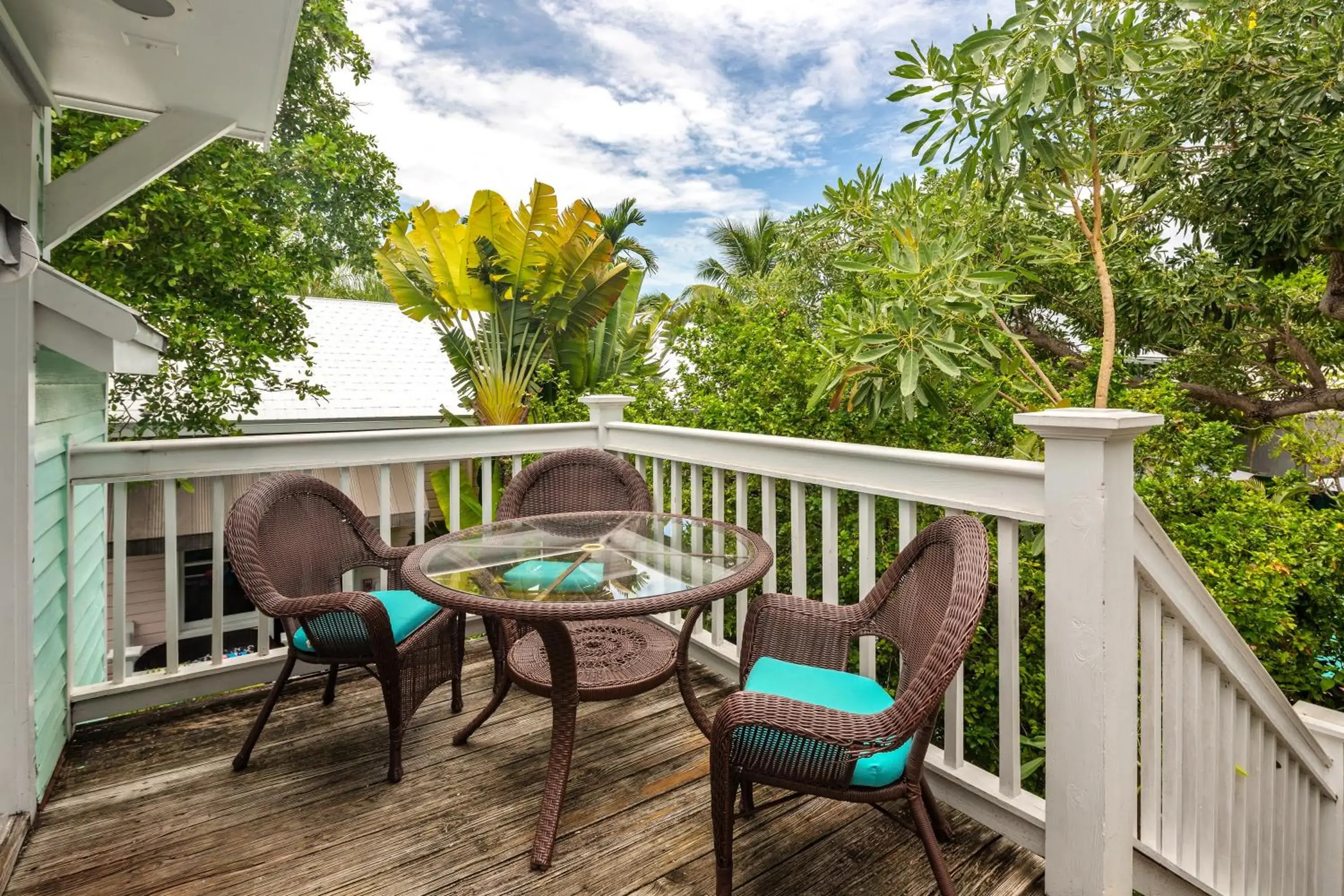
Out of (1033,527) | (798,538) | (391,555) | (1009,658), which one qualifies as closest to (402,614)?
(391,555)

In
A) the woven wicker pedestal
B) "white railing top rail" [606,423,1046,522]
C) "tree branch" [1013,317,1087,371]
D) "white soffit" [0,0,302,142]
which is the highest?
"white soffit" [0,0,302,142]

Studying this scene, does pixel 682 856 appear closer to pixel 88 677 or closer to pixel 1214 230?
pixel 88 677

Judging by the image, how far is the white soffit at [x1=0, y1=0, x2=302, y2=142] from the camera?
1.95 m

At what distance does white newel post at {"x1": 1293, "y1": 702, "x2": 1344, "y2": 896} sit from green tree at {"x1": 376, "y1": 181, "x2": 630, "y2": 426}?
18.8 ft

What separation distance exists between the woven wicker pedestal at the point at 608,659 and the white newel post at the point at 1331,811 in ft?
8.70

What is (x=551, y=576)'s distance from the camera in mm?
2023

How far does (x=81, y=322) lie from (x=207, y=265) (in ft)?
11.5

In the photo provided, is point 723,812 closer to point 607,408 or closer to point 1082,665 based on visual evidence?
point 1082,665

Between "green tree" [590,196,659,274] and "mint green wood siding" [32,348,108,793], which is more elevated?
"green tree" [590,196,659,274]

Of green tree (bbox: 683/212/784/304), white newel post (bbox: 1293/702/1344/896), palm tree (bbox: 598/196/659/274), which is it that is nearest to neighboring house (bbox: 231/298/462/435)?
white newel post (bbox: 1293/702/1344/896)

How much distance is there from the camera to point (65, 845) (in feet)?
6.29

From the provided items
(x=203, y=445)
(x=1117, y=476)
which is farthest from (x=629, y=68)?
(x=1117, y=476)

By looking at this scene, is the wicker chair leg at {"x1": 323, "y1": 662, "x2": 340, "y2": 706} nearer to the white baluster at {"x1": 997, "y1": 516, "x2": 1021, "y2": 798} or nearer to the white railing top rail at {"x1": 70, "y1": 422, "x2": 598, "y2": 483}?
the white railing top rail at {"x1": 70, "y1": 422, "x2": 598, "y2": 483}

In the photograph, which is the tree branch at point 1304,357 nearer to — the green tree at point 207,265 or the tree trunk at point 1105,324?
the tree trunk at point 1105,324
